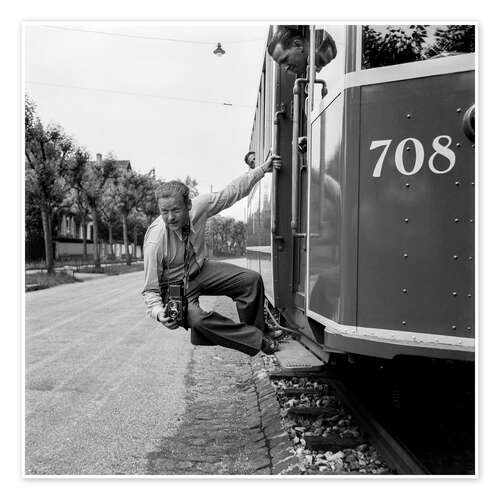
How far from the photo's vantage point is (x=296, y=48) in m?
3.50

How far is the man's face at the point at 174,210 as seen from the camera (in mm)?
3115

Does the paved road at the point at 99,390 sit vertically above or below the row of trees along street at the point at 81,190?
below

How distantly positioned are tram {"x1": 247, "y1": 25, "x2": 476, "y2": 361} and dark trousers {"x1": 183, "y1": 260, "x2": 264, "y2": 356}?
560 millimetres

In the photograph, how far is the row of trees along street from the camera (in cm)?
1197

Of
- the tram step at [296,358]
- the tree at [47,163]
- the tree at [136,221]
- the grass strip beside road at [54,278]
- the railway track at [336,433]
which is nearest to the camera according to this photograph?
the railway track at [336,433]

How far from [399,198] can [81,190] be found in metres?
18.4

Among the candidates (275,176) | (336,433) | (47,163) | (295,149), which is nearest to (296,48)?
(295,149)

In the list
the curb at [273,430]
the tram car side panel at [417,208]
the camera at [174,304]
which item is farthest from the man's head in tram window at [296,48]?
the curb at [273,430]

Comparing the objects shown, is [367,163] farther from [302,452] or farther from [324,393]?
[324,393]

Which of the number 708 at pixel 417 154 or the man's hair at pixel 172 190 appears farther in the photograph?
the man's hair at pixel 172 190

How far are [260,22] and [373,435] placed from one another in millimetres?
2584

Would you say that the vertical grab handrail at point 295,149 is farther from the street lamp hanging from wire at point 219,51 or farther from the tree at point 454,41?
the tree at point 454,41

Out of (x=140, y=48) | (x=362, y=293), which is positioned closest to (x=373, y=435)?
(x=362, y=293)

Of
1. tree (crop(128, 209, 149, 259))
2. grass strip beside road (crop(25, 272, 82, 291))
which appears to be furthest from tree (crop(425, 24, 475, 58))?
tree (crop(128, 209, 149, 259))
